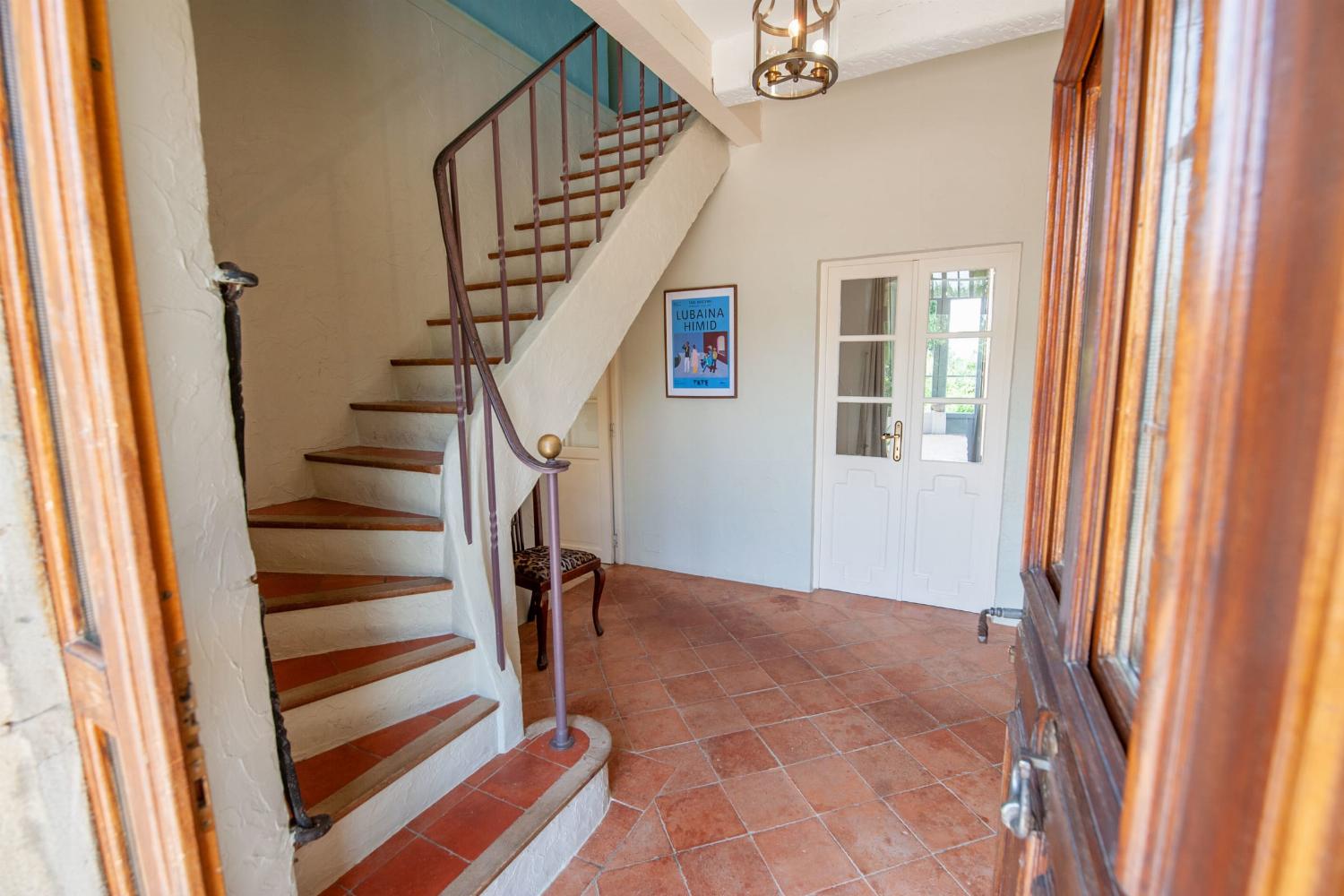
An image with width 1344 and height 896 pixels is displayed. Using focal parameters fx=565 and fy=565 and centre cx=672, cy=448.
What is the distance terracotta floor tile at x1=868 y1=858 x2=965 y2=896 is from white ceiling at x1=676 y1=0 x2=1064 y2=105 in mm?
2758

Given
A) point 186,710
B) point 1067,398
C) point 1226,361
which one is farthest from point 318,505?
point 1226,361

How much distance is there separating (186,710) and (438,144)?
325 cm

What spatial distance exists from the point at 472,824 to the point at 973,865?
4.88 ft

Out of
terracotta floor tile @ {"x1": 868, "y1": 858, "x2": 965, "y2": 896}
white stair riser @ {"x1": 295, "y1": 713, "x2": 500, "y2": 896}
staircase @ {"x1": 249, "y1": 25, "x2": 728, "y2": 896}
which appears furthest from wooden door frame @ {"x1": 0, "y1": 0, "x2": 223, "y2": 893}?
terracotta floor tile @ {"x1": 868, "y1": 858, "x2": 965, "y2": 896}

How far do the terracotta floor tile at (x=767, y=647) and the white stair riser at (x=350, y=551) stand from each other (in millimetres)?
1716

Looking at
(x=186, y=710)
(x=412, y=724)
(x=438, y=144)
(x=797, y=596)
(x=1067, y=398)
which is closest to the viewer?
(x=186, y=710)

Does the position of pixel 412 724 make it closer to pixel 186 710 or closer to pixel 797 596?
pixel 186 710

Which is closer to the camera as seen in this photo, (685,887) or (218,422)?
(218,422)

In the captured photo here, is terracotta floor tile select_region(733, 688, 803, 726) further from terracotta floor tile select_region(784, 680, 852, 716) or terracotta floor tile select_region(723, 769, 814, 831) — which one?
terracotta floor tile select_region(723, 769, 814, 831)

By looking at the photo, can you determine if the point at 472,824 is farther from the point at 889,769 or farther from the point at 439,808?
the point at 889,769

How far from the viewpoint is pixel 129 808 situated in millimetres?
778

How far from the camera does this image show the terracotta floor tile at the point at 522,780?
66.9 inches

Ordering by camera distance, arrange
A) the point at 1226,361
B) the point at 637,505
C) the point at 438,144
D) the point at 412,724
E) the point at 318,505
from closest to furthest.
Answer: the point at 1226,361
the point at 412,724
the point at 318,505
the point at 438,144
the point at 637,505

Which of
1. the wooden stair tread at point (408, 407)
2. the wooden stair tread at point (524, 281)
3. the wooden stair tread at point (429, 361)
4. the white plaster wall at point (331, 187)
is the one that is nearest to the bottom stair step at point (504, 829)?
the wooden stair tread at point (408, 407)
